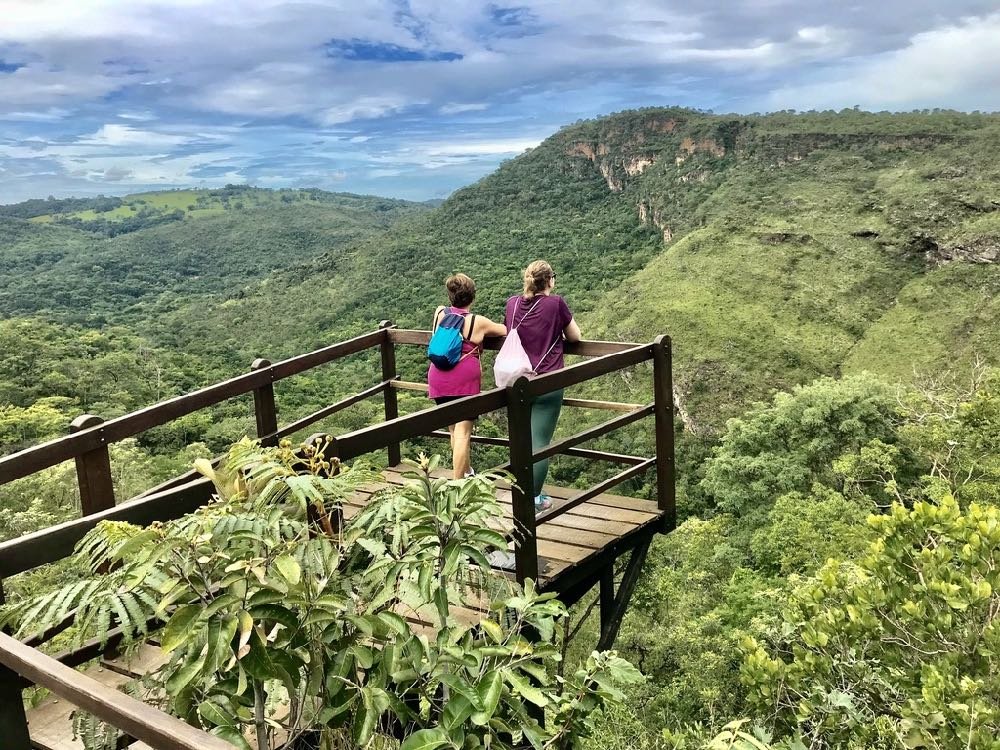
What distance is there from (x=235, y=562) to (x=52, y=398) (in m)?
26.7

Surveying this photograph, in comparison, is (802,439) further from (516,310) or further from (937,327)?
(937,327)

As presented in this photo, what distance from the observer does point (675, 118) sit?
9406 centimetres

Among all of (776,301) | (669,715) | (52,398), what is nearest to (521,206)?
(776,301)

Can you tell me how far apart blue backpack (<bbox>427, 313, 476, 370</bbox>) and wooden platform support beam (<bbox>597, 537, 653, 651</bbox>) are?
1416mm

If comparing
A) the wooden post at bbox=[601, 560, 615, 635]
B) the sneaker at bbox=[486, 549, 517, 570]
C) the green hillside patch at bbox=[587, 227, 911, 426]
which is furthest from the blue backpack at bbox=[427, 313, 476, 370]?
the green hillside patch at bbox=[587, 227, 911, 426]

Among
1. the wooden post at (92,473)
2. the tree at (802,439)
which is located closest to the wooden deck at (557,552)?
the wooden post at (92,473)

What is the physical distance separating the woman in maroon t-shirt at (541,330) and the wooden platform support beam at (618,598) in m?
0.74

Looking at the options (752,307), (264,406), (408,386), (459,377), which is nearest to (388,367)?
(408,386)

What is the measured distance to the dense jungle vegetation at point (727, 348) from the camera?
3746mm

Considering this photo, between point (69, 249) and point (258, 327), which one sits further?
point (69, 249)

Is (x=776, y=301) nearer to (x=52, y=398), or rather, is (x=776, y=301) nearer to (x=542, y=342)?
(x=52, y=398)

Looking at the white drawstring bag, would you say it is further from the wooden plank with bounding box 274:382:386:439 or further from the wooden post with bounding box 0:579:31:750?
the wooden post with bounding box 0:579:31:750

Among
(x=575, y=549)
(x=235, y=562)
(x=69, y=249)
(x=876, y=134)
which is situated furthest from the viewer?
(x=69, y=249)

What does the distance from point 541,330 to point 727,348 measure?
4194cm
